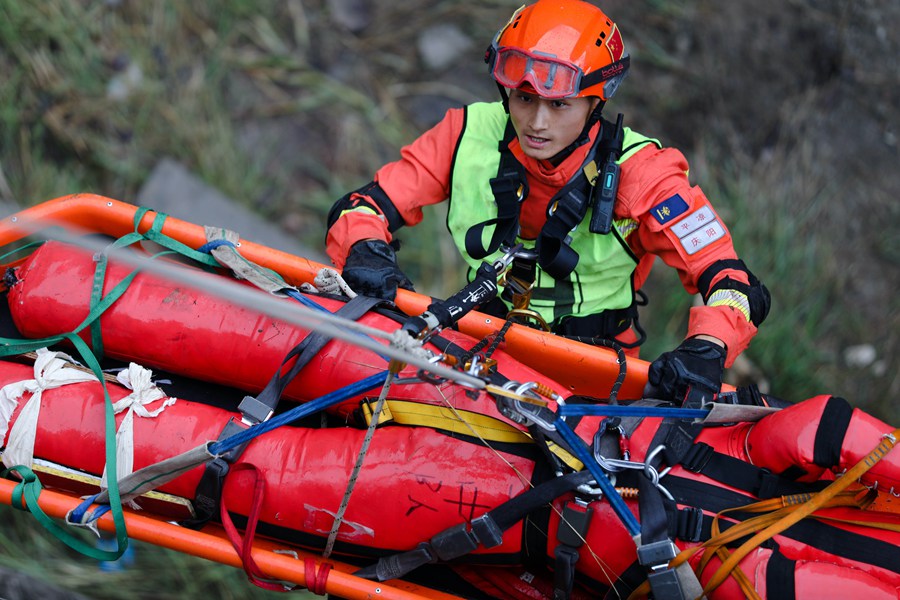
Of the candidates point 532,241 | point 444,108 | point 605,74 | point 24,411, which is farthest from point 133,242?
point 444,108

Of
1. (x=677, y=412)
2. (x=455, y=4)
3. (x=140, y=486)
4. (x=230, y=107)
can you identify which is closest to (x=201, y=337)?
(x=140, y=486)

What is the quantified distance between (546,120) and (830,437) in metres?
1.10

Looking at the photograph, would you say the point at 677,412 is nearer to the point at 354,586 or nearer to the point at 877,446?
the point at 877,446

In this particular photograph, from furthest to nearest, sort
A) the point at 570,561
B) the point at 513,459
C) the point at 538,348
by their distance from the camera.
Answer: the point at 538,348 → the point at 513,459 → the point at 570,561

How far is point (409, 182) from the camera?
263cm

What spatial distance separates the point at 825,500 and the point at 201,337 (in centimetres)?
155

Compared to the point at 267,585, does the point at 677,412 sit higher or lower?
higher

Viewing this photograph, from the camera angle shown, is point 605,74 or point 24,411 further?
point 605,74

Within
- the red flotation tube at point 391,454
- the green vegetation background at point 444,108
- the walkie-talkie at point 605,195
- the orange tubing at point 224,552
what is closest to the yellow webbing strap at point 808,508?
the red flotation tube at point 391,454

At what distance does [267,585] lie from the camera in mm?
2049

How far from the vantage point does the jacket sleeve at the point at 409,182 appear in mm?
2586

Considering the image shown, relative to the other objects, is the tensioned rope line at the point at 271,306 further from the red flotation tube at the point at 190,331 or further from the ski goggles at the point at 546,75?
the ski goggles at the point at 546,75

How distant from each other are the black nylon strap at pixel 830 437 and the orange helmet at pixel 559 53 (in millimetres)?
1048

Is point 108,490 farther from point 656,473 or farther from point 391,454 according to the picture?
point 656,473
